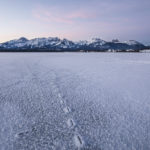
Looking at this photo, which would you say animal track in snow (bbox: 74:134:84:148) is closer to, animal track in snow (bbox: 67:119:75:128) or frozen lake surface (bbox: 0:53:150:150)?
frozen lake surface (bbox: 0:53:150:150)

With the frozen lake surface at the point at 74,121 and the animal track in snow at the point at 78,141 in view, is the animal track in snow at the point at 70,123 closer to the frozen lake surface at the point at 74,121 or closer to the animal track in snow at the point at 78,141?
the frozen lake surface at the point at 74,121

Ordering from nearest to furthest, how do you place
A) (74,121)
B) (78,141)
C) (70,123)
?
(78,141) → (70,123) → (74,121)

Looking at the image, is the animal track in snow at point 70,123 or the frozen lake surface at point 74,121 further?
the animal track in snow at point 70,123

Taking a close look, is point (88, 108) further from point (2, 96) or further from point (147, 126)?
point (2, 96)

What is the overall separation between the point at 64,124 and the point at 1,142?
1526mm

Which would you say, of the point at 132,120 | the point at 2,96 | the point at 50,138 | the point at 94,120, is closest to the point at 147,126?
the point at 132,120

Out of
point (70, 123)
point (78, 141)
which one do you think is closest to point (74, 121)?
point (70, 123)

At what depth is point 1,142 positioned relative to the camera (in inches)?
128

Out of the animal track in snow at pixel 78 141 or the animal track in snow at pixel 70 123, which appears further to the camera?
the animal track in snow at pixel 70 123

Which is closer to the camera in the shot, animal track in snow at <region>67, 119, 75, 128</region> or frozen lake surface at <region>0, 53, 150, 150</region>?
frozen lake surface at <region>0, 53, 150, 150</region>

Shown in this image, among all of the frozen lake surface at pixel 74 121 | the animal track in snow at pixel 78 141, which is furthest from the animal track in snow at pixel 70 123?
the animal track in snow at pixel 78 141

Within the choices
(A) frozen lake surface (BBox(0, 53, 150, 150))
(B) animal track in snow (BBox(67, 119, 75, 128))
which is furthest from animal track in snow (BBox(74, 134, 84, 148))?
(B) animal track in snow (BBox(67, 119, 75, 128))

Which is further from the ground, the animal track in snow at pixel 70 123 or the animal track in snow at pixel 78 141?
the animal track in snow at pixel 78 141

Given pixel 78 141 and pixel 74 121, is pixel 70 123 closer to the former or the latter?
pixel 74 121
